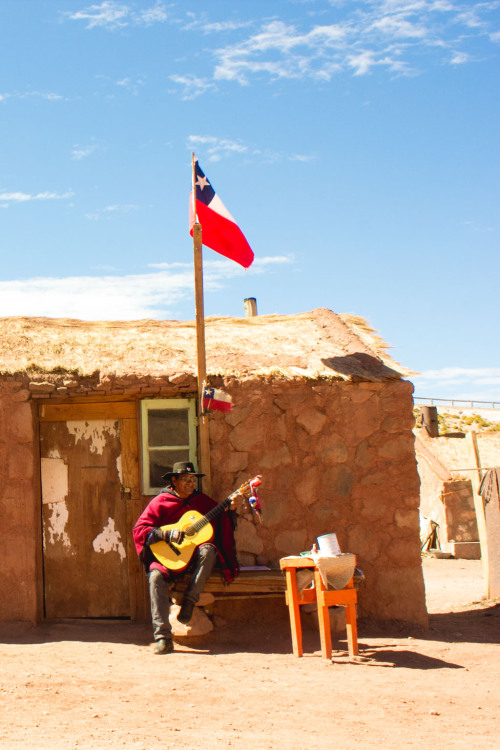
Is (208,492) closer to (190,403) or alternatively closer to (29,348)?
(190,403)

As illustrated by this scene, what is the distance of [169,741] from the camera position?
4.08 meters

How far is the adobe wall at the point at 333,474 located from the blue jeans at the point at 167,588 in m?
0.85

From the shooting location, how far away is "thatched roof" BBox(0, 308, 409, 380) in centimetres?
764

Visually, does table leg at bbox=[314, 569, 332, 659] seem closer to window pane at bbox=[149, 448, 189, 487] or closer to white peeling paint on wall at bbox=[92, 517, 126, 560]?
window pane at bbox=[149, 448, 189, 487]

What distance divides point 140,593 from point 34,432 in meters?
1.69

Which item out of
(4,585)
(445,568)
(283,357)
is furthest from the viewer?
(445,568)

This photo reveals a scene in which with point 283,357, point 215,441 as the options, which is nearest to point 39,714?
point 215,441

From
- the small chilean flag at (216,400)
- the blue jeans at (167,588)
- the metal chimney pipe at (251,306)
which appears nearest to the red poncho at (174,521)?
the blue jeans at (167,588)

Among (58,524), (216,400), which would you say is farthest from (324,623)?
(58,524)

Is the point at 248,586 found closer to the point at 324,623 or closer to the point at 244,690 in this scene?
the point at 324,623

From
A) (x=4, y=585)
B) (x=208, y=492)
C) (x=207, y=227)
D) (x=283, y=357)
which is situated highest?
(x=207, y=227)

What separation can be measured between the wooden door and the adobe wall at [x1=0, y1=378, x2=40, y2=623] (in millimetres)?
255

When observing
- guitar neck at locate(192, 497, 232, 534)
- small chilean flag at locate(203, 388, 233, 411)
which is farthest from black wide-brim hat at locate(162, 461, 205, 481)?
small chilean flag at locate(203, 388, 233, 411)

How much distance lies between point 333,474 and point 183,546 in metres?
1.68
